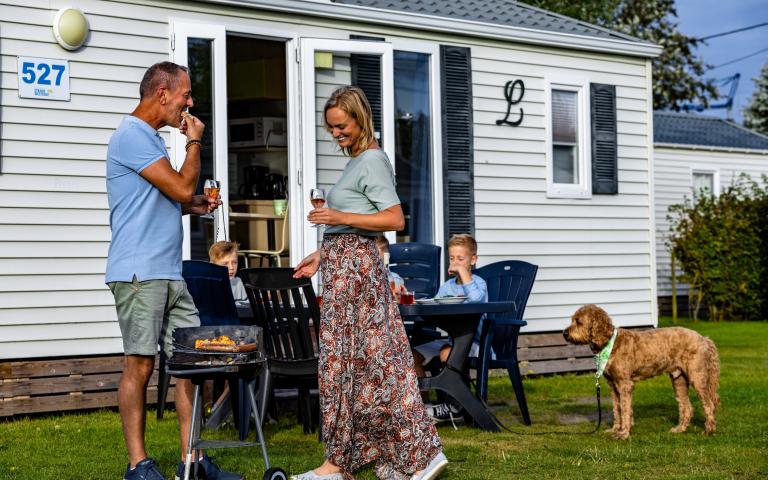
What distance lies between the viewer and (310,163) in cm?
866

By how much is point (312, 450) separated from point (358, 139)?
1955 mm

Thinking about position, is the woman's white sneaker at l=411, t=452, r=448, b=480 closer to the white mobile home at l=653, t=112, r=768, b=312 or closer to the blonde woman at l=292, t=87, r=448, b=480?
the blonde woman at l=292, t=87, r=448, b=480

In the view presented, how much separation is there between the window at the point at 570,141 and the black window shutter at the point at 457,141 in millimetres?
1097

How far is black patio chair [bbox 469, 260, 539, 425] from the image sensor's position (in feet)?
22.4

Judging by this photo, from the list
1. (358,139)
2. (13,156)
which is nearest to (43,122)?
(13,156)

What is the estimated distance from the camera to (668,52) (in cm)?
2850

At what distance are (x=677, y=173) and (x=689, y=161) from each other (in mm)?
448

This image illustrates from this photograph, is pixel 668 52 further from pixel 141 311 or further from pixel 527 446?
pixel 141 311

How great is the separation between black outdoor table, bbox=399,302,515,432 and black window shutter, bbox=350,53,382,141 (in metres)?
2.97

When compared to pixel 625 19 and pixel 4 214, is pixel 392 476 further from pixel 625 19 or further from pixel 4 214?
pixel 625 19

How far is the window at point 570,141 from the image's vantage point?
10.5m

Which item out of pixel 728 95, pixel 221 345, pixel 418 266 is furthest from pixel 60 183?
pixel 728 95

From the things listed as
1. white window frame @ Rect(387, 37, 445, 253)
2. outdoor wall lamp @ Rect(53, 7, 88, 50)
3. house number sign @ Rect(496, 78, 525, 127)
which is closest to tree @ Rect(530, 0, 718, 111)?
house number sign @ Rect(496, 78, 525, 127)

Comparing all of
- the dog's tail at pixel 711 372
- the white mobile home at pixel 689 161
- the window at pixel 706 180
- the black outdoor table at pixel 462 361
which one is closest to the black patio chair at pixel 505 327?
the black outdoor table at pixel 462 361
